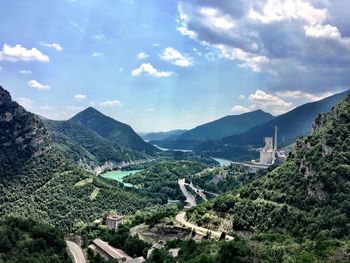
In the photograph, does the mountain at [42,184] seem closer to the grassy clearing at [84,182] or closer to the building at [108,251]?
the grassy clearing at [84,182]

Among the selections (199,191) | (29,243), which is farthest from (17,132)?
(29,243)

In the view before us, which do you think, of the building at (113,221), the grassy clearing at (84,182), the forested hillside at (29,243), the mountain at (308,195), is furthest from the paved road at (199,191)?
the forested hillside at (29,243)

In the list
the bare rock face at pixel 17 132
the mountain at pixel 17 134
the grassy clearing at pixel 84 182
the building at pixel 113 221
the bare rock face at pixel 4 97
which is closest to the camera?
the building at pixel 113 221

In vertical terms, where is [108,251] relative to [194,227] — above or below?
below

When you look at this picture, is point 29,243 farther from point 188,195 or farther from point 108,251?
point 188,195

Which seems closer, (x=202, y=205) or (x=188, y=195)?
(x=202, y=205)

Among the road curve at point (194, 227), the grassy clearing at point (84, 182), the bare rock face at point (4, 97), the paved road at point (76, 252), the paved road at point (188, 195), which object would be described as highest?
the bare rock face at point (4, 97)

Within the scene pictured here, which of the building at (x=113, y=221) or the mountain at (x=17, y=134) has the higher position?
the mountain at (x=17, y=134)
